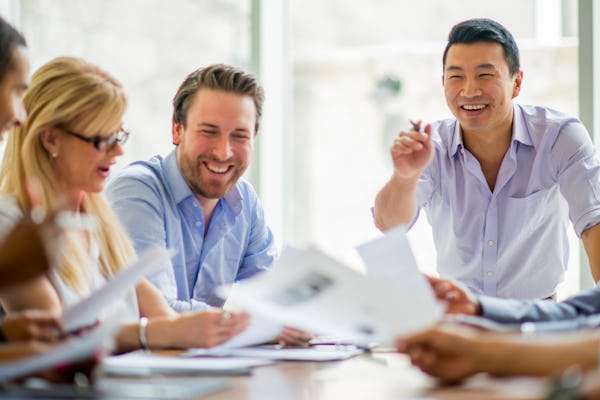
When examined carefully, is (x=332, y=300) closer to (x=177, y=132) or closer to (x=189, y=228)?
(x=189, y=228)

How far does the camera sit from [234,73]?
9.90ft

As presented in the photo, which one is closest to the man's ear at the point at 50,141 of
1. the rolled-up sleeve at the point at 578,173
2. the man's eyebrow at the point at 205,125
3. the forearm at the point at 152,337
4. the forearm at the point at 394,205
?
the forearm at the point at 152,337

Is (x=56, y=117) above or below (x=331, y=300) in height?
above

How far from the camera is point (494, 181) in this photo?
3164 millimetres

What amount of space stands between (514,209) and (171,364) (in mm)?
1737

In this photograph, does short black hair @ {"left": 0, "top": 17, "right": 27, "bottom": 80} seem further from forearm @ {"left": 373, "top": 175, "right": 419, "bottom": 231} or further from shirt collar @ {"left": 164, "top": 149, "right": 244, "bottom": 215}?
forearm @ {"left": 373, "top": 175, "right": 419, "bottom": 231}

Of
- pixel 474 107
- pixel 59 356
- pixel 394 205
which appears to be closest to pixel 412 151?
pixel 394 205

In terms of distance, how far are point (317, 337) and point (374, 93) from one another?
8.53ft

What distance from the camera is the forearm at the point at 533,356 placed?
1.36 metres

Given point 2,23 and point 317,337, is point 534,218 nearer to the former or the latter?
point 317,337

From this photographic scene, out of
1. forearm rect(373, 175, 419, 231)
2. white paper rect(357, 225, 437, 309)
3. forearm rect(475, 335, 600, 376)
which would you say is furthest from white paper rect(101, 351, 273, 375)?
forearm rect(373, 175, 419, 231)

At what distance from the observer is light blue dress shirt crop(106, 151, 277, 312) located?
8.88ft

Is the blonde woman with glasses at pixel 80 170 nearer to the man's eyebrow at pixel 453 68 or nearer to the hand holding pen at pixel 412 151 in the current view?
the hand holding pen at pixel 412 151

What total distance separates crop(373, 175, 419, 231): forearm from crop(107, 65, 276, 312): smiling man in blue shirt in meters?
0.39
